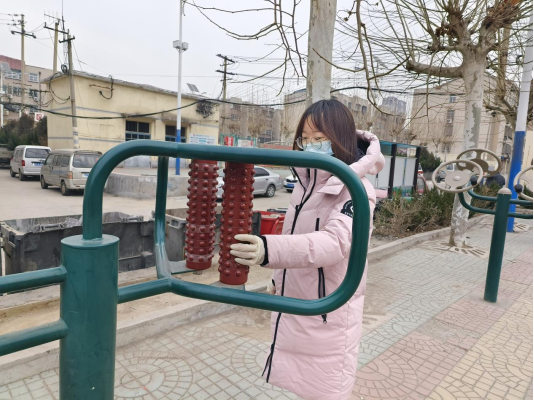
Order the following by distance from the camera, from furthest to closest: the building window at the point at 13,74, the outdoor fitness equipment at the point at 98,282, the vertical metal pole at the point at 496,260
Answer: the building window at the point at 13,74
the vertical metal pole at the point at 496,260
the outdoor fitness equipment at the point at 98,282

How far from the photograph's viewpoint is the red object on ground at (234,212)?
1045 millimetres

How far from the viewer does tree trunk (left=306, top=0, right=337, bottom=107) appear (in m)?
3.89

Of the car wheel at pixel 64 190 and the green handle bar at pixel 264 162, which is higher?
the green handle bar at pixel 264 162

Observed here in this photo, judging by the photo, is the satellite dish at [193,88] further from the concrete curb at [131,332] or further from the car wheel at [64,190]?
the concrete curb at [131,332]

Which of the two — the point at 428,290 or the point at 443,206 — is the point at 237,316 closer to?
the point at 428,290

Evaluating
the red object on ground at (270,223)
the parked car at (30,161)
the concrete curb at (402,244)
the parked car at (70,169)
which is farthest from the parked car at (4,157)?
the concrete curb at (402,244)

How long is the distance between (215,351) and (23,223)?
2785 millimetres

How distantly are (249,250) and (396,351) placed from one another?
6.63 feet

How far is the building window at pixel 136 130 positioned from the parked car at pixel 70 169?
343 inches

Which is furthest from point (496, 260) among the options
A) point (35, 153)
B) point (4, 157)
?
point (4, 157)

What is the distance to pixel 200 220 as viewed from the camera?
1.15m

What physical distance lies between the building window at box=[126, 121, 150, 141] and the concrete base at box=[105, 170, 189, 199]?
8954 mm

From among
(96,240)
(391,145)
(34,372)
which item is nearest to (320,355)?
(96,240)

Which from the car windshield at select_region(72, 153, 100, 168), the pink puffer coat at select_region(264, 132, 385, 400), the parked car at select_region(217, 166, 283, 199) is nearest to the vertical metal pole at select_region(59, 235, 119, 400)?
the pink puffer coat at select_region(264, 132, 385, 400)
